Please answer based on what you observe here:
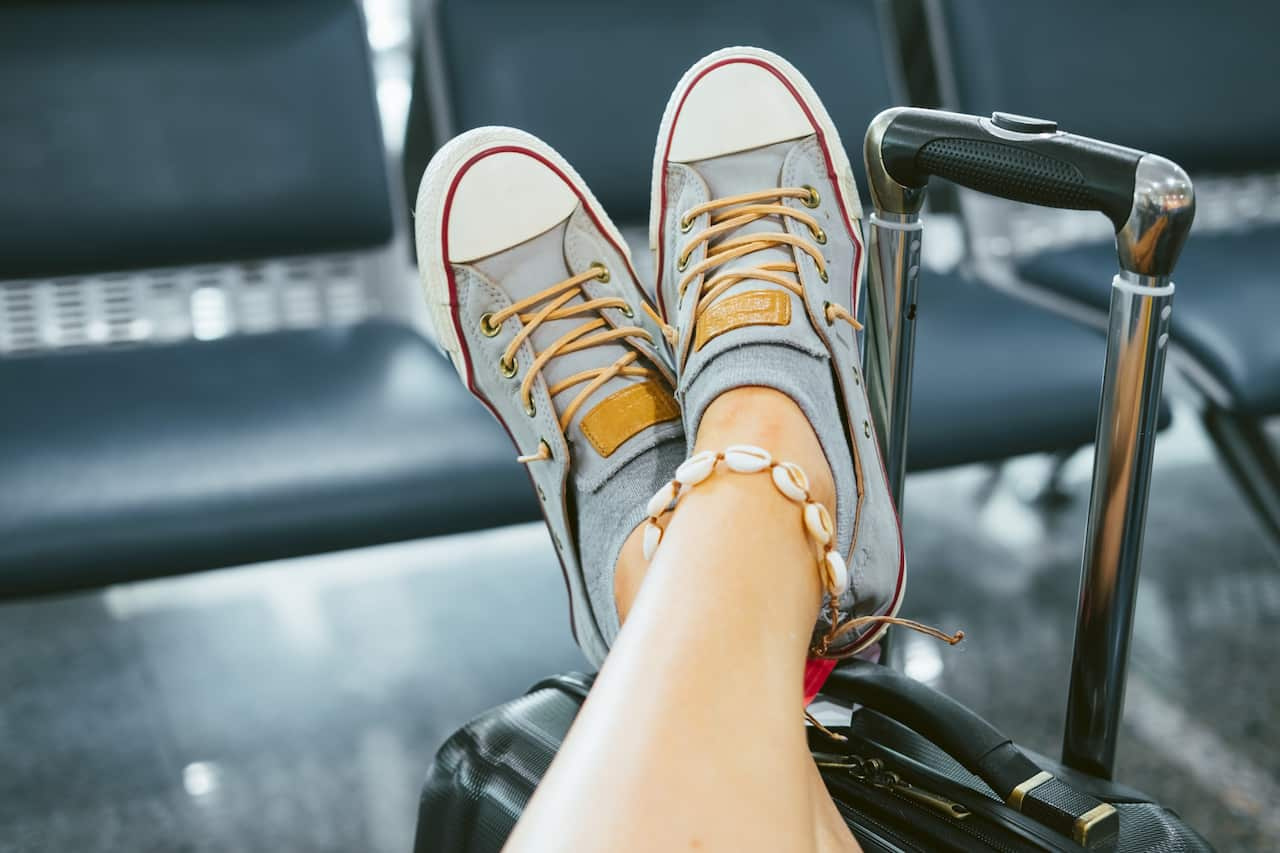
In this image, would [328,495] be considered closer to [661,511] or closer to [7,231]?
[661,511]

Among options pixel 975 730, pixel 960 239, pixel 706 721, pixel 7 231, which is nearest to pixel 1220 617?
pixel 960 239

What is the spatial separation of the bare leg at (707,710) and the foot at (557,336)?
138 millimetres

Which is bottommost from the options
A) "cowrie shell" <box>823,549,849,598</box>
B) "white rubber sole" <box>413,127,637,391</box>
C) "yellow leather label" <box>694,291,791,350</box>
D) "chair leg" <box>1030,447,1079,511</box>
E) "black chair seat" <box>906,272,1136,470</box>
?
"chair leg" <box>1030,447,1079,511</box>

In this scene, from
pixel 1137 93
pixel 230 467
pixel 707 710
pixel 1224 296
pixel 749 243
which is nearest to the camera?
pixel 707 710

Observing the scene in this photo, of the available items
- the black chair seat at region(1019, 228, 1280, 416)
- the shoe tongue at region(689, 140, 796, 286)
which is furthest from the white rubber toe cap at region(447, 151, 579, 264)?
the black chair seat at region(1019, 228, 1280, 416)

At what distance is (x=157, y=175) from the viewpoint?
1261 mm

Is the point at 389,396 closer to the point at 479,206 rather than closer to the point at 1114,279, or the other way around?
the point at 479,206

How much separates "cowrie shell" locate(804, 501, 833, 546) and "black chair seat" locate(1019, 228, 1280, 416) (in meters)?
0.67

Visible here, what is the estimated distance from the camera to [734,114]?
0.88 meters

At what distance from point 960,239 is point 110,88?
Result: 39.7 inches

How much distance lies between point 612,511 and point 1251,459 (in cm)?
70

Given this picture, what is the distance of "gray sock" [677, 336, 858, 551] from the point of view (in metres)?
0.66

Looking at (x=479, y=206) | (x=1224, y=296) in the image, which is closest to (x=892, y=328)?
(x=479, y=206)

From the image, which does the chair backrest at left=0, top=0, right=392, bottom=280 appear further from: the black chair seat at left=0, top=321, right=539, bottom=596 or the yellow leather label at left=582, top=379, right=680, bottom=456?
the yellow leather label at left=582, top=379, right=680, bottom=456
